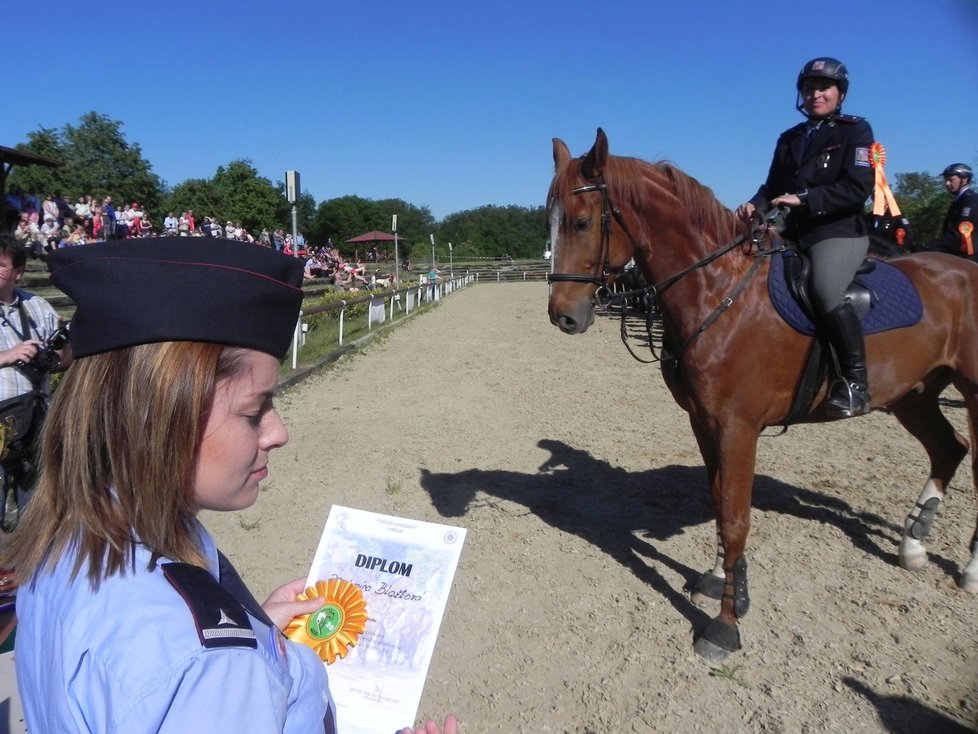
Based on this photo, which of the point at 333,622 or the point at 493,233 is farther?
the point at 493,233

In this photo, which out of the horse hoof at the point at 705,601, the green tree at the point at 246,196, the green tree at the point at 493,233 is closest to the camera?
the horse hoof at the point at 705,601

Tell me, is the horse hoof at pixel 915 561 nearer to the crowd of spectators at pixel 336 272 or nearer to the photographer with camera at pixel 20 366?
the photographer with camera at pixel 20 366

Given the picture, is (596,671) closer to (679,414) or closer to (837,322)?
(837,322)

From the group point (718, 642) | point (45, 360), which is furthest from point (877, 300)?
point (45, 360)

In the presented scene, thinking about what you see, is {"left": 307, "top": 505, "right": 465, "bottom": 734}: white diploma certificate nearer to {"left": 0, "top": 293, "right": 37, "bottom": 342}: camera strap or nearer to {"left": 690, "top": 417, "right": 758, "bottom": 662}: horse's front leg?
{"left": 690, "top": 417, "right": 758, "bottom": 662}: horse's front leg

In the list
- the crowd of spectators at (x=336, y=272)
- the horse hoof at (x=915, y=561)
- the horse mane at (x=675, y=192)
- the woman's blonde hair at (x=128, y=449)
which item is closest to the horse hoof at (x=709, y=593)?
the horse hoof at (x=915, y=561)

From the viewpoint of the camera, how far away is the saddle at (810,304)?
144 inches

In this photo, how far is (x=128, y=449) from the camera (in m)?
0.96

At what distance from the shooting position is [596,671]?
3152 mm

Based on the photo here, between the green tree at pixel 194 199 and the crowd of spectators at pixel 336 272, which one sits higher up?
the green tree at pixel 194 199

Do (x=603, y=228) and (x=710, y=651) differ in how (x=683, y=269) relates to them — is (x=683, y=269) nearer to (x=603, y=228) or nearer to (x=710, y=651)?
(x=603, y=228)

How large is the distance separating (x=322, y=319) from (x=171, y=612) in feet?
50.5

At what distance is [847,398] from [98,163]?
195 ft

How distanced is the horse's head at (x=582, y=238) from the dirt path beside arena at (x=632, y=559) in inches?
67.3
